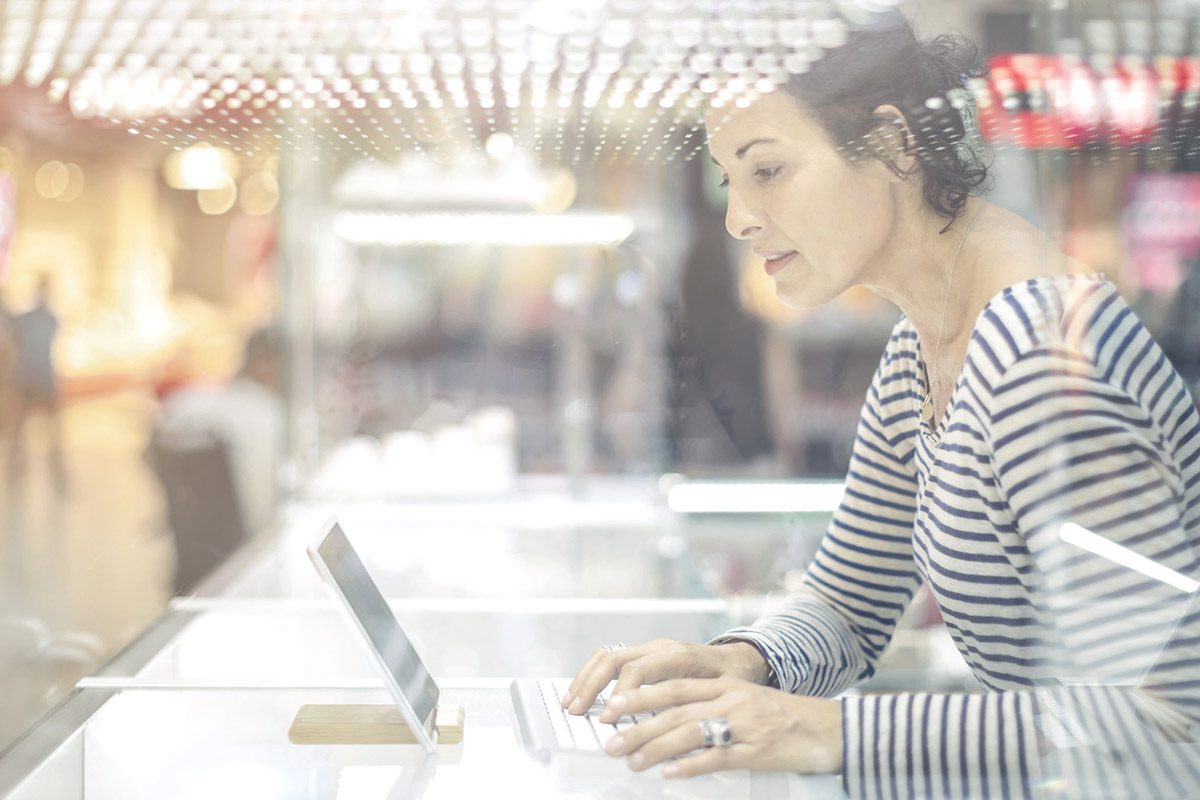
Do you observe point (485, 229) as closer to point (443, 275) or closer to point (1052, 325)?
point (443, 275)

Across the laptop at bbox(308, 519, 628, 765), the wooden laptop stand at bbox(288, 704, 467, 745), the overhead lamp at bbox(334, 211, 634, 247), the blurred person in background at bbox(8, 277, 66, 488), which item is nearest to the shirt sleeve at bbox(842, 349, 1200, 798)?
the laptop at bbox(308, 519, 628, 765)

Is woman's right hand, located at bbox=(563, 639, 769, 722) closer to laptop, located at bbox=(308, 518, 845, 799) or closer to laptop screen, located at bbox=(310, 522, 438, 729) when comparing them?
laptop, located at bbox=(308, 518, 845, 799)

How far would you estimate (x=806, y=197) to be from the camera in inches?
34.4

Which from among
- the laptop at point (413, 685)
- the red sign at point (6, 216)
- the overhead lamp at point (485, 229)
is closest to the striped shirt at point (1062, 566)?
the laptop at point (413, 685)

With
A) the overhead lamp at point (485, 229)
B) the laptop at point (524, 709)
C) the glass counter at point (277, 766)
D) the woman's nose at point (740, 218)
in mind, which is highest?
the overhead lamp at point (485, 229)

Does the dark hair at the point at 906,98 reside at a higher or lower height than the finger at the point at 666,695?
higher

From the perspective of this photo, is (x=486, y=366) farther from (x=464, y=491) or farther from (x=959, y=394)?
(x=959, y=394)

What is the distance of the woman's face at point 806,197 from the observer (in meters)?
0.87

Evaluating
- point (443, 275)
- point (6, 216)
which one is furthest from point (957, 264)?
point (443, 275)

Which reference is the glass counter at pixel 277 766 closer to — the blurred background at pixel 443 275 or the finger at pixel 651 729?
the finger at pixel 651 729

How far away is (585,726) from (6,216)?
142 centimetres

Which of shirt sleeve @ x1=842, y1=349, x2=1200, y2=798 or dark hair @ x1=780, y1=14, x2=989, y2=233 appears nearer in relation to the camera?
shirt sleeve @ x1=842, y1=349, x2=1200, y2=798

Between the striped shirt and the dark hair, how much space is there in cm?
15

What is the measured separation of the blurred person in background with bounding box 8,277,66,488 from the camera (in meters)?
2.16
